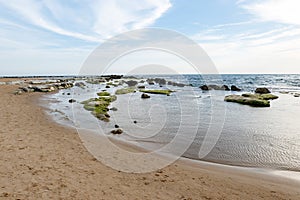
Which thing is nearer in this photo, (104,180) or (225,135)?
(104,180)

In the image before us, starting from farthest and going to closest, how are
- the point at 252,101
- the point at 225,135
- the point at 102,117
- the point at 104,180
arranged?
the point at 252,101 < the point at 102,117 < the point at 225,135 < the point at 104,180

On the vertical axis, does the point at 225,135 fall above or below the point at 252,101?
below

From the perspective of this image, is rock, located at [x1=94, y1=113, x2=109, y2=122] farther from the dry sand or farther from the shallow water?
the dry sand

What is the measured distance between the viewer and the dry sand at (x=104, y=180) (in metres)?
Result: 7.65

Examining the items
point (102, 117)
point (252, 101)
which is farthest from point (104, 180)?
point (252, 101)

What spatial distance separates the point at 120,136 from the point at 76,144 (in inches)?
153

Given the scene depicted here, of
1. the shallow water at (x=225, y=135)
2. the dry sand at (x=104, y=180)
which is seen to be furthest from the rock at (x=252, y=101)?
the dry sand at (x=104, y=180)

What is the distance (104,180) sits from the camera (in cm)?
868

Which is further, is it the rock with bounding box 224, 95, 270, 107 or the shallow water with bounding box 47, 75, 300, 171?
the rock with bounding box 224, 95, 270, 107

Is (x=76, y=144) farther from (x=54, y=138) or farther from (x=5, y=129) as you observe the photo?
(x=5, y=129)

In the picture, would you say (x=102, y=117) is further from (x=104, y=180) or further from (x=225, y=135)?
(x=104, y=180)

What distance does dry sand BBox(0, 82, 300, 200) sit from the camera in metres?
7.65

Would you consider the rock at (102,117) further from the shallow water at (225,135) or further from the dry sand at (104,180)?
the dry sand at (104,180)

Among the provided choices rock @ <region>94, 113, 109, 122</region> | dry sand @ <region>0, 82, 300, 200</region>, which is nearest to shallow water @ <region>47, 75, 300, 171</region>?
rock @ <region>94, 113, 109, 122</region>
